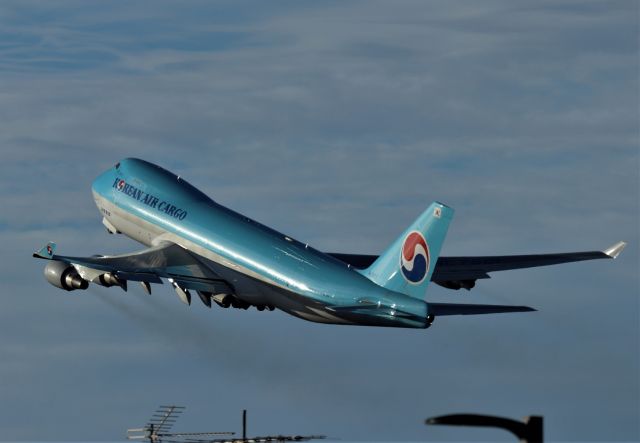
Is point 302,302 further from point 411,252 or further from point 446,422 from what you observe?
point 446,422

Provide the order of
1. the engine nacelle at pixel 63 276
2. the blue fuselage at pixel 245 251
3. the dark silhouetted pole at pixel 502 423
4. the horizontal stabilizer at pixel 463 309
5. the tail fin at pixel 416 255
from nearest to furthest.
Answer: the dark silhouetted pole at pixel 502 423
the horizontal stabilizer at pixel 463 309
the tail fin at pixel 416 255
the blue fuselage at pixel 245 251
the engine nacelle at pixel 63 276

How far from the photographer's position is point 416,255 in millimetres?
76938

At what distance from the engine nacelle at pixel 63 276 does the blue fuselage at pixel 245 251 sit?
8.10 meters

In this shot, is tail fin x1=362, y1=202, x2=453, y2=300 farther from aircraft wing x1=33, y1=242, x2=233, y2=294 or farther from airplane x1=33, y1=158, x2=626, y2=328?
aircraft wing x1=33, y1=242, x2=233, y2=294

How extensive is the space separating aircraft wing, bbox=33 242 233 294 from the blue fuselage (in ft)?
2.41

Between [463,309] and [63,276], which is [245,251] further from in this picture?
[463,309]

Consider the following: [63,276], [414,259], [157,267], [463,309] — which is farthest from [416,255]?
[63,276]

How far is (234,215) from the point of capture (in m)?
92.2

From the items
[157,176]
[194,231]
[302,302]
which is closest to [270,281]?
[302,302]

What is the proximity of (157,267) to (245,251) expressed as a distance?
965 cm

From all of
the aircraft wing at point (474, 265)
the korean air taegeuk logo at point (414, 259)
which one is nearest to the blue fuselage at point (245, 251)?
the korean air taegeuk logo at point (414, 259)

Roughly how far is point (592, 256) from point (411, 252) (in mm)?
18045

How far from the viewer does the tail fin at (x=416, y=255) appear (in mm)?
75438

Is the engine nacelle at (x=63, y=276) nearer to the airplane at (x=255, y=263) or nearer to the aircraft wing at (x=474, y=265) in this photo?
the airplane at (x=255, y=263)
